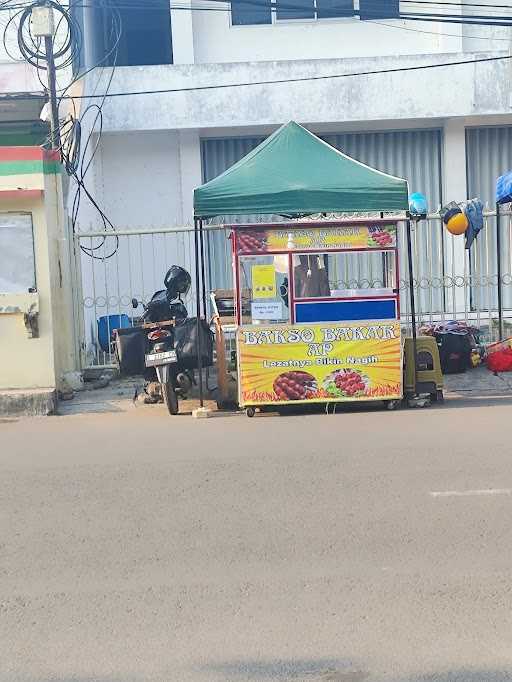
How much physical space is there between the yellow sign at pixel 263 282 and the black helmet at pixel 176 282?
1402 mm

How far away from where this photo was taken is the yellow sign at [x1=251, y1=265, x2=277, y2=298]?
31.0ft

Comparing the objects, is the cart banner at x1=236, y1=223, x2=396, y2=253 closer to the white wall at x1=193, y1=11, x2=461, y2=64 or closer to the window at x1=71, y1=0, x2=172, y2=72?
the window at x1=71, y1=0, x2=172, y2=72

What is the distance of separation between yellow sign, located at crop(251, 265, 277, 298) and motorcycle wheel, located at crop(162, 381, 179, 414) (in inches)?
52.6

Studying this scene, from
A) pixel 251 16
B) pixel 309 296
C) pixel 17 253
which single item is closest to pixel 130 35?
pixel 251 16

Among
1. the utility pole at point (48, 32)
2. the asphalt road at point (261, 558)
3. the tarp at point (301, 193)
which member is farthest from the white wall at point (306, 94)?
the asphalt road at point (261, 558)

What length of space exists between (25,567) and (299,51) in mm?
13305

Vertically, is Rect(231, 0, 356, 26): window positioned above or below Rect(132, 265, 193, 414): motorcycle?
above

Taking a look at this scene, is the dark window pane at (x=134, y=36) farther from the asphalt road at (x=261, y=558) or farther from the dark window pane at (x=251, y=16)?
the asphalt road at (x=261, y=558)

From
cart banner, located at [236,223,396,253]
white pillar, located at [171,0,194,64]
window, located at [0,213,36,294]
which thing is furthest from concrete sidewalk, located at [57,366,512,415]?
white pillar, located at [171,0,194,64]

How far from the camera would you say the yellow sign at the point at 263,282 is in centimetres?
945

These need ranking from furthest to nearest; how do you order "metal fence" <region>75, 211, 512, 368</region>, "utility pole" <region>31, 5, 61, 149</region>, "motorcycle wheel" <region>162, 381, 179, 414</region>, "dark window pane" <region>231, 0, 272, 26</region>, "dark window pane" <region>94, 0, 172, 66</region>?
"dark window pane" <region>94, 0, 172, 66</region>, "dark window pane" <region>231, 0, 272, 26</region>, "utility pole" <region>31, 5, 61, 149</region>, "metal fence" <region>75, 211, 512, 368</region>, "motorcycle wheel" <region>162, 381, 179, 414</region>

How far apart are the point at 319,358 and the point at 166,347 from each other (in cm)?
Answer: 166

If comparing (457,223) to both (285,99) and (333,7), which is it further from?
(333,7)

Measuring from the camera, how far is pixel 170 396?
32.1 feet
